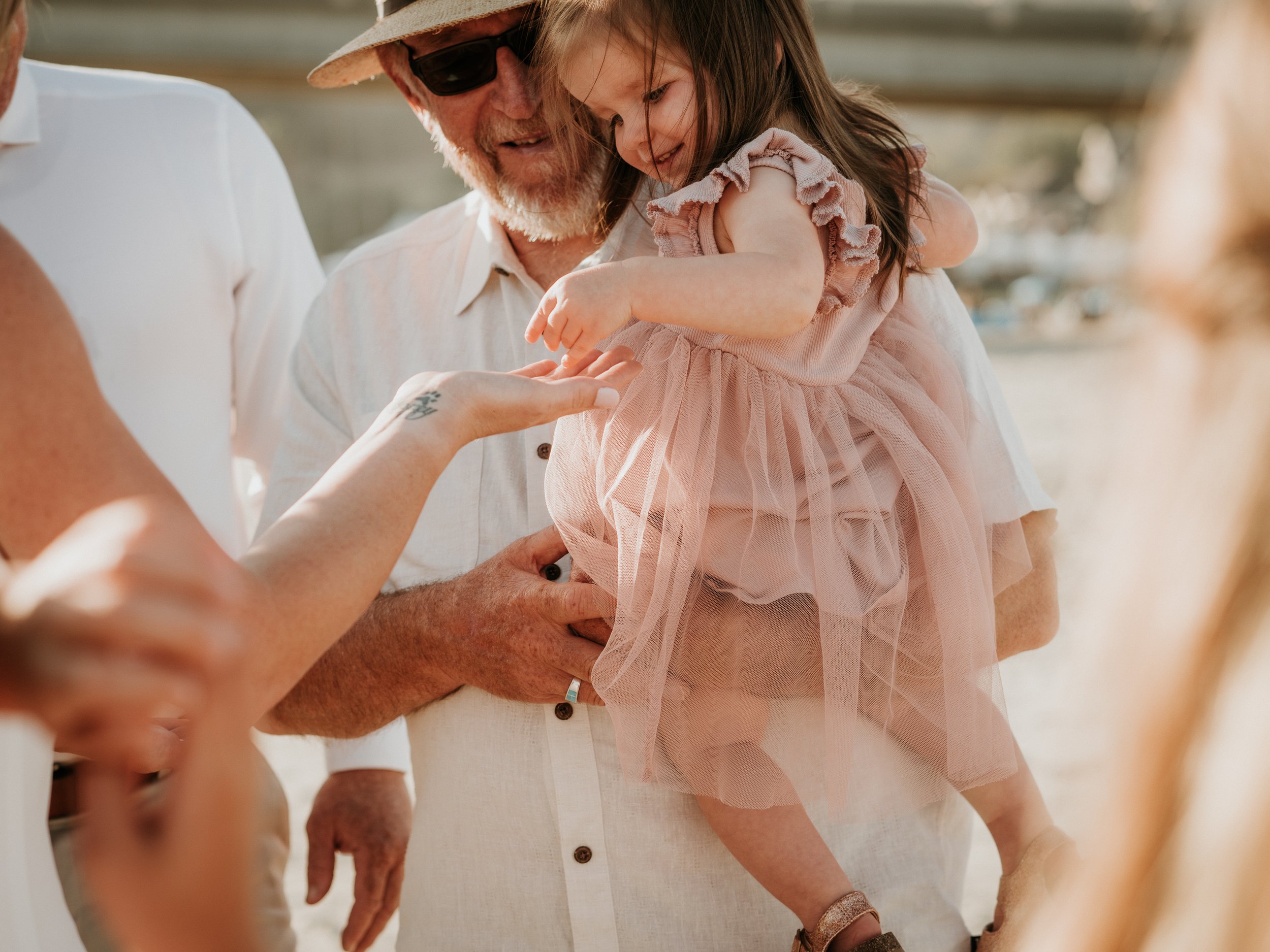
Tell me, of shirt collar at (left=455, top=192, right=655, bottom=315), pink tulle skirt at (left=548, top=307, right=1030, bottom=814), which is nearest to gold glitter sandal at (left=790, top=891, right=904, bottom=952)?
pink tulle skirt at (left=548, top=307, right=1030, bottom=814)

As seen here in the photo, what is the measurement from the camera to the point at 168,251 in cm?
221

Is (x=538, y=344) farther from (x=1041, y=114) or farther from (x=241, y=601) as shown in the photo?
(x=1041, y=114)

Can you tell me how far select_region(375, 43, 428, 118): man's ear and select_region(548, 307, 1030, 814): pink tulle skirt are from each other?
1021mm

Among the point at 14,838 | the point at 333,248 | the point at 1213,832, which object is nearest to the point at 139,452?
the point at 14,838

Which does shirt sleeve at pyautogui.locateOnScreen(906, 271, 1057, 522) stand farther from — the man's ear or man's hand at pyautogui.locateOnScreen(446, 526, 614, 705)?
the man's ear

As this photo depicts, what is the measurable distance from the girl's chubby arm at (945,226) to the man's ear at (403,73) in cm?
112

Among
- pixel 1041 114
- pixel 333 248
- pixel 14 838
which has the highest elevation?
pixel 14 838

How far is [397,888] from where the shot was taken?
7.70 feet

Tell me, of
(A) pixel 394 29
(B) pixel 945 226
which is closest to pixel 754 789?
(B) pixel 945 226

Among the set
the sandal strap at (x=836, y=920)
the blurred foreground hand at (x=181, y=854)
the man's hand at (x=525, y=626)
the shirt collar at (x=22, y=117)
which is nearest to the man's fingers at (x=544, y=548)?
the man's hand at (x=525, y=626)

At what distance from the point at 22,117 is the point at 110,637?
1.92m

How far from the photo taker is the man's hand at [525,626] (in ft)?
5.53

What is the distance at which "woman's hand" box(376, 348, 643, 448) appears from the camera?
127cm

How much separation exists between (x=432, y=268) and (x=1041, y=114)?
15.9 meters
